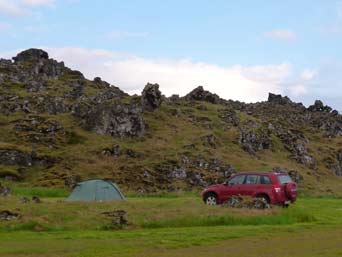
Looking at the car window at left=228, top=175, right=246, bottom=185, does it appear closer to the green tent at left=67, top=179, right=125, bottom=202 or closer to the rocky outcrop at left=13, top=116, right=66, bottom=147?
the green tent at left=67, top=179, right=125, bottom=202

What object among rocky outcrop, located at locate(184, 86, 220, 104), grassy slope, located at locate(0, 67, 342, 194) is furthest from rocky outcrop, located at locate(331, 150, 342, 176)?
rocky outcrop, located at locate(184, 86, 220, 104)

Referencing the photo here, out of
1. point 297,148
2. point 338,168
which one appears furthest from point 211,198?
point 338,168

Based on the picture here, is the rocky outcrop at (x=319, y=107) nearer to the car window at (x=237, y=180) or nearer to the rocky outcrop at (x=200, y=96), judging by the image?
the rocky outcrop at (x=200, y=96)

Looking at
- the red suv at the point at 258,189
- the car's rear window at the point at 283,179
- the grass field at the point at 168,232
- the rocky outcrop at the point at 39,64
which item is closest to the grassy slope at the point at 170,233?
the grass field at the point at 168,232

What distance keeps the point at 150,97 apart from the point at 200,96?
20165 millimetres

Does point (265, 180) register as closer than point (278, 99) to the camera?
Yes

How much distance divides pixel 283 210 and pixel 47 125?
4476cm

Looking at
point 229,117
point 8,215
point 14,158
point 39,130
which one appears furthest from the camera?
point 229,117

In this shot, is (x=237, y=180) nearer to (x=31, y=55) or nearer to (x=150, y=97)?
(x=150, y=97)

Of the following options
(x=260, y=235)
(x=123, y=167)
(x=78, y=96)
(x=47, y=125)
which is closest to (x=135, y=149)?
(x=123, y=167)

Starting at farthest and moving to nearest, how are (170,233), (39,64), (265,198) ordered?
(39,64)
(265,198)
(170,233)

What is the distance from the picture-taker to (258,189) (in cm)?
3447

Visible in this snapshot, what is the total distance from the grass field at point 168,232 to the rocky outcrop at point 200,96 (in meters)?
68.3

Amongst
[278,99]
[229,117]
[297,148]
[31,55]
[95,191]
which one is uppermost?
[31,55]
